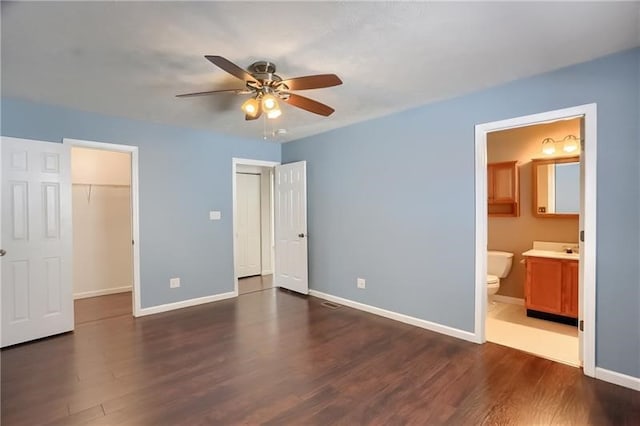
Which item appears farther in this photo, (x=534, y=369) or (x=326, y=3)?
(x=534, y=369)

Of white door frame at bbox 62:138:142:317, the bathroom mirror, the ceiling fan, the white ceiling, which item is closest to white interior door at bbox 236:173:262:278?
white door frame at bbox 62:138:142:317

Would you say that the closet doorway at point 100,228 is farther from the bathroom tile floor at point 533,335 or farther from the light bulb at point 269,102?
the bathroom tile floor at point 533,335

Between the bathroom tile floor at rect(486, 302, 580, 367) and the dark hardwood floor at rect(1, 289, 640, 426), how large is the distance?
0.69 feet

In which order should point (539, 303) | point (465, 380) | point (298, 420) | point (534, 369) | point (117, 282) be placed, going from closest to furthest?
1. point (298, 420)
2. point (465, 380)
3. point (534, 369)
4. point (539, 303)
5. point (117, 282)

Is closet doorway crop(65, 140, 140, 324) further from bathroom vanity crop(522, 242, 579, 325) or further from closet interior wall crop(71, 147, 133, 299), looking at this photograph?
bathroom vanity crop(522, 242, 579, 325)

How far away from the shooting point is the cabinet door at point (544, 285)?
12.0ft

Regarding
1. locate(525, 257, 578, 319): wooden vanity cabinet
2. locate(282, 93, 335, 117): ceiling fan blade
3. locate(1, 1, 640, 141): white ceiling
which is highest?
locate(1, 1, 640, 141): white ceiling

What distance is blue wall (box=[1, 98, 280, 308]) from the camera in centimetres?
377

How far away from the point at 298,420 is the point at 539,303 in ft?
10.6

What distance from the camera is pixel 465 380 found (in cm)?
248

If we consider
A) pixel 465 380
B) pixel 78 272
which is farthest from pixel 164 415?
pixel 78 272

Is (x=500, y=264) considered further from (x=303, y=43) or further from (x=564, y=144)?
(x=303, y=43)

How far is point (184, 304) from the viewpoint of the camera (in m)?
4.39

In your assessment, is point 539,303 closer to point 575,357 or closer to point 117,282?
point 575,357
